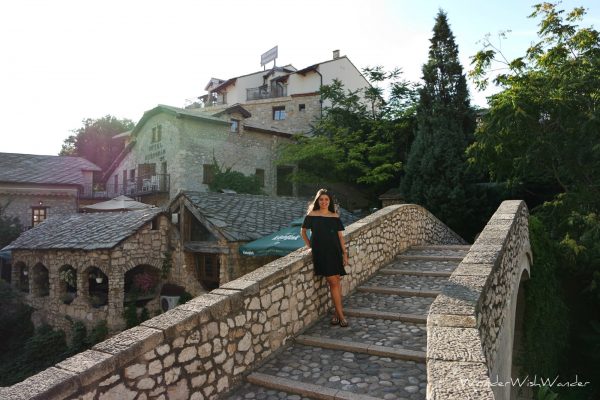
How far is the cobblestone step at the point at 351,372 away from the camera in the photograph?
3.62 meters

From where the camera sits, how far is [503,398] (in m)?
4.31

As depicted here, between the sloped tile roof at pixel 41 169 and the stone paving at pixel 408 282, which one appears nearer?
the stone paving at pixel 408 282

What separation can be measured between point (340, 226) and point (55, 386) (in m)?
3.49

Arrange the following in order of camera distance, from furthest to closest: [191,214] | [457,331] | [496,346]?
[191,214] < [496,346] < [457,331]

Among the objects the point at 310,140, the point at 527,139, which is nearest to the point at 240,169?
the point at 310,140

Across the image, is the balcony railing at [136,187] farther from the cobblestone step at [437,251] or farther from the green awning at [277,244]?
the cobblestone step at [437,251]

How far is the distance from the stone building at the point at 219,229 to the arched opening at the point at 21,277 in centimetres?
802

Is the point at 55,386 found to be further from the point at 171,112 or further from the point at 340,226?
the point at 171,112

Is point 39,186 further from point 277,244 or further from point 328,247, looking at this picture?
point 328,247

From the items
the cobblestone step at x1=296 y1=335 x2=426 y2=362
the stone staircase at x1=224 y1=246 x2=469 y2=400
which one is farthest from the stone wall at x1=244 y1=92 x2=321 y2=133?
the cobblestone step at x1=296 y1=335 x2=426 y2=362

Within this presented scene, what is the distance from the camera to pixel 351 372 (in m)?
3.98

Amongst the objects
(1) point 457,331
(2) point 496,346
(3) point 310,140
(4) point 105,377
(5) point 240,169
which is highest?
(3) point 310,140

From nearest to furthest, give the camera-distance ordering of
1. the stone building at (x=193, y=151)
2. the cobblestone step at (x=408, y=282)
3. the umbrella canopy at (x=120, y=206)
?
the cobblestone step at (x=408, y=282)
the umbrella canopy at (x=120, y=206)
the stone building at (x=193, y=151)

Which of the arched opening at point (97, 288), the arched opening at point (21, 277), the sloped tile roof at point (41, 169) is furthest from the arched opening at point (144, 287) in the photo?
the sloped tile roof at point (41, 169)
